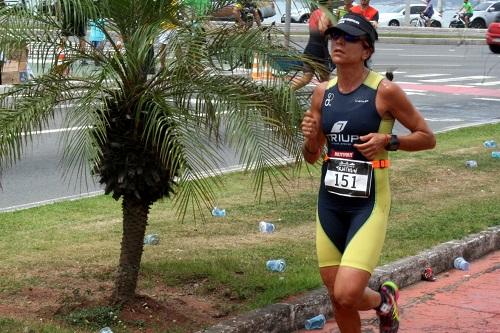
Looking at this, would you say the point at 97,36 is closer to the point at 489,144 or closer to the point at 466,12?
the point at 489,144

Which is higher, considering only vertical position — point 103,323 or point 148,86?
point 148,86

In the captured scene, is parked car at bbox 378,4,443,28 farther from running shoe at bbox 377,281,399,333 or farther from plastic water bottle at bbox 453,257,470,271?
running shoe at bbox 377,281,399,333

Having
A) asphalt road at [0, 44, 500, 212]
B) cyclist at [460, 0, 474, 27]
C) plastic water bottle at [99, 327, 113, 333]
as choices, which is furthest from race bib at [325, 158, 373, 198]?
cyclist at [460, 0, 474, 27]

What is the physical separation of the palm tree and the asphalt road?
18.5 inches

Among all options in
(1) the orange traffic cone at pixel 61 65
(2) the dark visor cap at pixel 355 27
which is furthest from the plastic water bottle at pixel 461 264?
(1) the orange traffic cone at pixel 61 65

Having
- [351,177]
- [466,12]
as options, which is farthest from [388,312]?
[466,12]

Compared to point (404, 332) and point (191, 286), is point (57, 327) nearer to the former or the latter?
point (191, 286)

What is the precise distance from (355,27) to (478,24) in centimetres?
4871

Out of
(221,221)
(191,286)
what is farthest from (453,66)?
(191,286)

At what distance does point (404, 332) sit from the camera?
6348 millimetres

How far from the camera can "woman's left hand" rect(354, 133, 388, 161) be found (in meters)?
5.18

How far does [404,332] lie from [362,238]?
1.37 meters

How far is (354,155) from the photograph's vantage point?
5.30m

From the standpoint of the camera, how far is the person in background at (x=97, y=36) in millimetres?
5844
